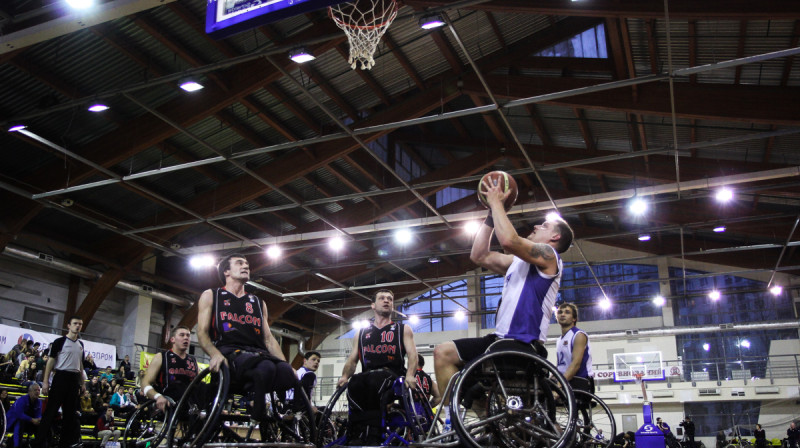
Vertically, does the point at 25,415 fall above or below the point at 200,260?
below

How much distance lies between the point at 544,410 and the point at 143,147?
13950 millimetres

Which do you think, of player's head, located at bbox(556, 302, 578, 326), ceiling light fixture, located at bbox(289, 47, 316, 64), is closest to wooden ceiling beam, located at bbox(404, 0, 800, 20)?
ceiling light fixture, located at bbox(289, 47, 316, 64)

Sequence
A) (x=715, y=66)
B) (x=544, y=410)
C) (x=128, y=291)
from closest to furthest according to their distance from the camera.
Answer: (x=544, y=410), (x=715, y=66), (x=128, y=291)

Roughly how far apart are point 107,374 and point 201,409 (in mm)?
14813

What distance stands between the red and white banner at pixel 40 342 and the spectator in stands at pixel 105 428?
1742 mm

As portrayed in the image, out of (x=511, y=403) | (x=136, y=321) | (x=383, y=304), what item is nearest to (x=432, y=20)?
(x=383, y=304)

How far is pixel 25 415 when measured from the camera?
→ 10109 millimetres

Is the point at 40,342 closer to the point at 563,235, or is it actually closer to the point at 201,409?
the point at 201,409

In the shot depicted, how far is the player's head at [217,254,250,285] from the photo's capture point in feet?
17.6

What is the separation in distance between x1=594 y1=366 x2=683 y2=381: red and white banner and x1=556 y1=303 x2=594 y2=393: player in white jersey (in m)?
21.3

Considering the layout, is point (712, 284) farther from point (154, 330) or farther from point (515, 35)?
point (154, 330)

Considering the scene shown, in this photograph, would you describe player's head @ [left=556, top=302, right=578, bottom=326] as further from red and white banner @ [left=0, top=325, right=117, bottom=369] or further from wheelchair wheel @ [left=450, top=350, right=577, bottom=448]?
red and white banner @ [left=0, top=325, right=117, bottom=369]

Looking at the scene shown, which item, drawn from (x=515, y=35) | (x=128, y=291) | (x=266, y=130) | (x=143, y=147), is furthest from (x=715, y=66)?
(x=128, y=291)

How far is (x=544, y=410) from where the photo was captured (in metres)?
3.83
